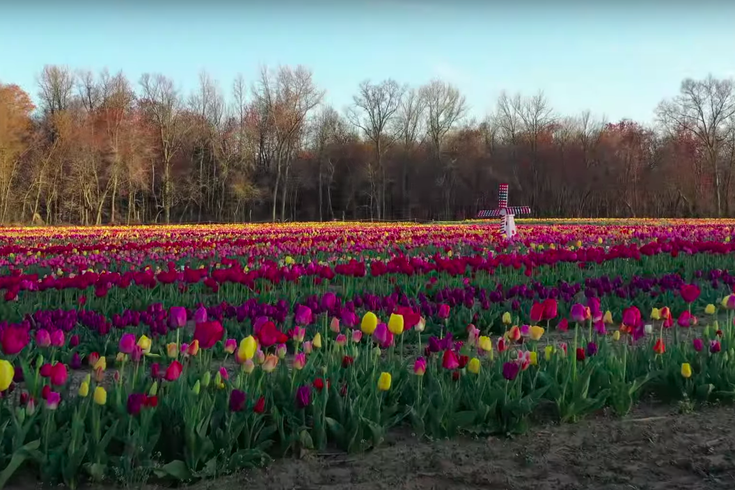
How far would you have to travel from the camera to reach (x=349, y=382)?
313cm

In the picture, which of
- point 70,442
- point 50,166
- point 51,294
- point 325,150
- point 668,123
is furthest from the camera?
point 325,150

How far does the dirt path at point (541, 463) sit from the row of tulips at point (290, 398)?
0.09 m

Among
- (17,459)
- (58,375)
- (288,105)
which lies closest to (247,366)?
(58,375)

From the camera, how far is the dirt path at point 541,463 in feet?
8.36

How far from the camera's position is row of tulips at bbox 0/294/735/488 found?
2510 millimetres

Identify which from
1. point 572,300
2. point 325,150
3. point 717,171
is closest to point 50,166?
point 325,150

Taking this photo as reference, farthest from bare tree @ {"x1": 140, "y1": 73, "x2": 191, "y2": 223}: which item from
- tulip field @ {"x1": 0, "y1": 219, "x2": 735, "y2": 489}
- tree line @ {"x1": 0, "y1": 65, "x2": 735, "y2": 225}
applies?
tulip field @ {"x1": 0, "y1": 219, "x2": 735, "y2": 489}

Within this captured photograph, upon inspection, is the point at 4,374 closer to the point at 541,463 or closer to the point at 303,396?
the point at 303,396

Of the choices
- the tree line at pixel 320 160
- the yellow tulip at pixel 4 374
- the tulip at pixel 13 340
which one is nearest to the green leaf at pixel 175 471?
the yellow tulip at pixel 4 374

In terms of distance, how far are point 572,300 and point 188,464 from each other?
176 inches

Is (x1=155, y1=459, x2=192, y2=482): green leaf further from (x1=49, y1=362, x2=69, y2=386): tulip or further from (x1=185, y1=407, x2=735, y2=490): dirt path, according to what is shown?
(x1=49, y1=362, x2=69, y2=386): tulip

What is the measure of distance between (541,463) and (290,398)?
115cm

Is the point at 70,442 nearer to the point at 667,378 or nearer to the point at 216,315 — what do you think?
the point at 216,315

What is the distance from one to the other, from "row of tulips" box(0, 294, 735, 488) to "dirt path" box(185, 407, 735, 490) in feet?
0.31
